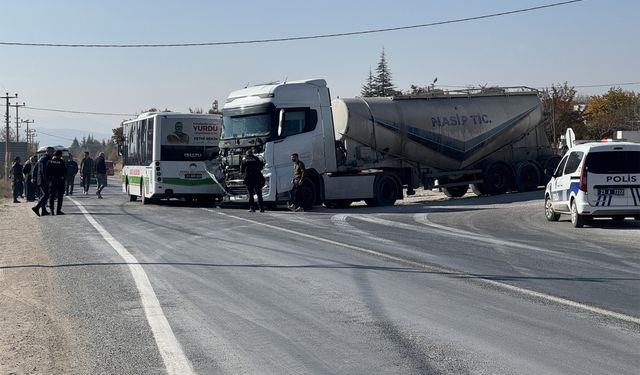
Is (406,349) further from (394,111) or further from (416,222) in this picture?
(394,111)

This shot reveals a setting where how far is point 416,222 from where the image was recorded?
70.3 feet

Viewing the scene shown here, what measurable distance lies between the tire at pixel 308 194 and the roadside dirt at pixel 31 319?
11.7 metres

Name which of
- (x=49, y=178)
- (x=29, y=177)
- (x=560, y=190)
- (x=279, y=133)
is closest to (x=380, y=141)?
(x=279, y=133)

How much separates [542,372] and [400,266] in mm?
6216

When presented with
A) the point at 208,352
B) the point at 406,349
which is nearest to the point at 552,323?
the point at 406,349

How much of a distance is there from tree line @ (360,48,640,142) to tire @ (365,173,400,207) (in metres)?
5.53

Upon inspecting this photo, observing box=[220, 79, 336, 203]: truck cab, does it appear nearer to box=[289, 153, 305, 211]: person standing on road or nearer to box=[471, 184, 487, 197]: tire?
box=[289, 153, 305, 211]: person standing on road

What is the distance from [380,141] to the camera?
29.0 metres

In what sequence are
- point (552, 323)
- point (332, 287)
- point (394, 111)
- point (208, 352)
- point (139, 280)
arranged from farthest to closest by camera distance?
point (394, 111) → point (139, 280) → point (332, 287) → point (552, 323) → point (208, 352)

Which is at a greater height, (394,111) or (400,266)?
(394,111)

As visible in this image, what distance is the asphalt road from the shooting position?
7.10 metres

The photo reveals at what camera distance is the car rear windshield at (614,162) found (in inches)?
760

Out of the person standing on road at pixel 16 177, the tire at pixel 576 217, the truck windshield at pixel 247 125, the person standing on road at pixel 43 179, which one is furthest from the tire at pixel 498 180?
the person standing on road at pixel 16 177

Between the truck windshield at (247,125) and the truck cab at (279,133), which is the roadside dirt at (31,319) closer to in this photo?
the truck cab at (279,133)
